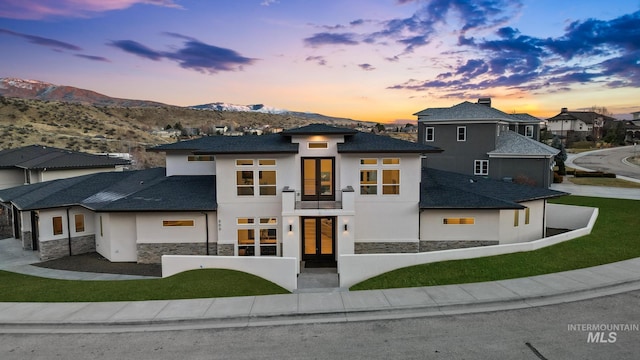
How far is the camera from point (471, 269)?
48.6 ft

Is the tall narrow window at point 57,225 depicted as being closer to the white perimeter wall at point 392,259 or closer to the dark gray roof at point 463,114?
the white perimeter wall at point 392,259

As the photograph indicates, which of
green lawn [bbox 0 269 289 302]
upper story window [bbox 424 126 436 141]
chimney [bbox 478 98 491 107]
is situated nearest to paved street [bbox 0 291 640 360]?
green lawn [bbox 0 269 289 302]

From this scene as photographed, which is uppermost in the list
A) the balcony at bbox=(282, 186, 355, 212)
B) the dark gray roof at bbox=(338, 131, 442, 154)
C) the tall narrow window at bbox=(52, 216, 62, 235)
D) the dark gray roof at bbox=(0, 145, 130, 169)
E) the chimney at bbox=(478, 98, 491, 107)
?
A: the chimney at bbox=(478, 98, 491, 107)

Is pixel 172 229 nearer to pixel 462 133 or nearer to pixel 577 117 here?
pixel 462 133

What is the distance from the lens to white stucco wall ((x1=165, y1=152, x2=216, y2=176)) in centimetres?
2284

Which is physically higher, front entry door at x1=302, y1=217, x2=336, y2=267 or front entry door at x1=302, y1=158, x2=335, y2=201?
front entry door at x1=302, y1=158, x2=335, y2=201

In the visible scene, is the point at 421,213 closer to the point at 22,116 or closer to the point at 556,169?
the point at 556,169

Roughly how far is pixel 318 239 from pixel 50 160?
2234cm

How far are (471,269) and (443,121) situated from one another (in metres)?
24.3

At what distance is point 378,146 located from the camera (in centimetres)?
1875

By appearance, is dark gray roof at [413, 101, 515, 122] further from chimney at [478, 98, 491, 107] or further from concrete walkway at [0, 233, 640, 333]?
concrete walkway at [0, 233, 640, 333]

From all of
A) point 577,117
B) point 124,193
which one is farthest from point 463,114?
point 577,117

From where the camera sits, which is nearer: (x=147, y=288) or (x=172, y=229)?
(x=147, y=288)

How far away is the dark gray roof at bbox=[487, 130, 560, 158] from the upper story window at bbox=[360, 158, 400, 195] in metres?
20.7
